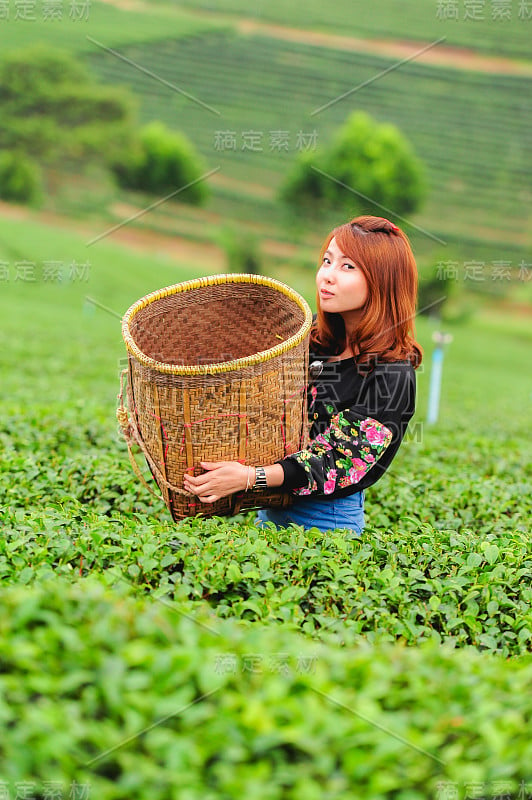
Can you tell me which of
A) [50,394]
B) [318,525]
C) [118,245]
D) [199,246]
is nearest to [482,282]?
[199,246]

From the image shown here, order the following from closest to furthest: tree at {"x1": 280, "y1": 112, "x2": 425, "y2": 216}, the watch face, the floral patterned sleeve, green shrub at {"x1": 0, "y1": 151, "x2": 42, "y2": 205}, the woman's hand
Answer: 1. the woman's hand
2. the floral patterned sleeve
3. the watch face
4. green shrub at {"x1": 0, "y1": 151, "x2": 42, "y2": 205}
5. tree at {"x1": 280, "y1": 112, "x2": 425, "y2": 216}

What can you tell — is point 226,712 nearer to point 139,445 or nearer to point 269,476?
point 269,476

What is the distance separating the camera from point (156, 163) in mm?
35406

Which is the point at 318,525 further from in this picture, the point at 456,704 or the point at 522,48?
the point at 522,48

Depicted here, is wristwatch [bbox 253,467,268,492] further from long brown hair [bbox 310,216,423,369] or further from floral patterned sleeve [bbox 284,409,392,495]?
long brown hair [bbox 310,216,423,369]

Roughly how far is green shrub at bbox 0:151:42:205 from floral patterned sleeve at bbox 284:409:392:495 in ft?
96.0

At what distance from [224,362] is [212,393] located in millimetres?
385

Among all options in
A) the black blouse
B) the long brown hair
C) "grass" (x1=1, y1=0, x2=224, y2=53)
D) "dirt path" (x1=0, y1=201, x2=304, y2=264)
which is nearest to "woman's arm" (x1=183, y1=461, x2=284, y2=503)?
the black blouse

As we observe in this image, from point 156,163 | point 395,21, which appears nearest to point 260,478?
point 156,163

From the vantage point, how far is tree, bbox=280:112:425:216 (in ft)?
114

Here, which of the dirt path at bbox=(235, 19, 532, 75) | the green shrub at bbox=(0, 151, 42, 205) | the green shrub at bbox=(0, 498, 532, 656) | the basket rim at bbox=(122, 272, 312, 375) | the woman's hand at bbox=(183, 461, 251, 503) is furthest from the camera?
the dirt path at bbox=(235, 19, 532, 75)

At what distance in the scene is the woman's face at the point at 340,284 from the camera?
3.13m

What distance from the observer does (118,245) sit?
2756cm

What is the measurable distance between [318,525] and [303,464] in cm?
35
